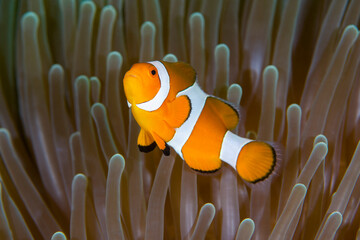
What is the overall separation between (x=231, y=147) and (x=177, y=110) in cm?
14

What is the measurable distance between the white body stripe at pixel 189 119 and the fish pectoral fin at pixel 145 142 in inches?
1.6

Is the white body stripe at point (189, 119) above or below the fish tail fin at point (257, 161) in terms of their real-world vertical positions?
above

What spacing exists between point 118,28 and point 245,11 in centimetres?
43

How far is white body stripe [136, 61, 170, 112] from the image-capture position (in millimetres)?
731

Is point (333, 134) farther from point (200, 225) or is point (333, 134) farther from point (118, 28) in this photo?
point (118, 28)

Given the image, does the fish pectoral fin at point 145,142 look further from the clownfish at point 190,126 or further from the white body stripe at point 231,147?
the white body stripe at point 231,147

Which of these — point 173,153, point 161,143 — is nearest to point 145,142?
point 161,143

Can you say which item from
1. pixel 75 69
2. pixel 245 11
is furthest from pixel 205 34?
pixel 75 69

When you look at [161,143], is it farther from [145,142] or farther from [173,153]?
[173,153]

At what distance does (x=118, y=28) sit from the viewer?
127 centimetres

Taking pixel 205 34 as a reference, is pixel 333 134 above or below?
below

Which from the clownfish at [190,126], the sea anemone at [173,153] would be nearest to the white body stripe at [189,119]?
the clownfish at [190,126]

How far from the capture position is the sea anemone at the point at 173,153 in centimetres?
91

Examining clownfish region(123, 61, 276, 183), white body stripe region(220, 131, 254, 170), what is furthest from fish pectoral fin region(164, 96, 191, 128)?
white body stripe region(220, 131, 254, 170)
